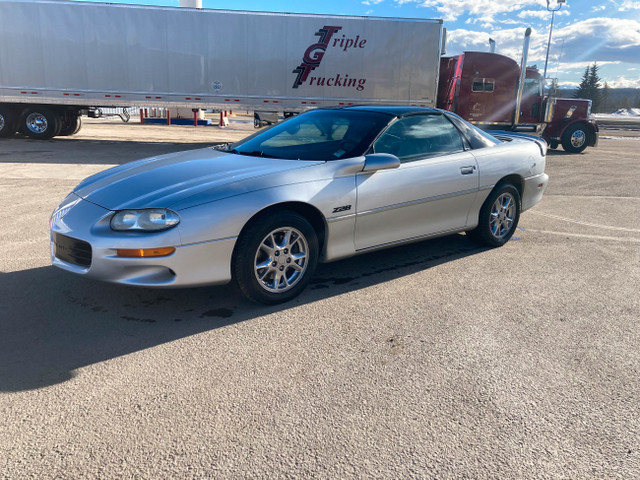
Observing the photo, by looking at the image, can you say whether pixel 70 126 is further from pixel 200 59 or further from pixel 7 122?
pixel 200 59

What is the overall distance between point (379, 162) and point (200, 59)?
1252 centimetres

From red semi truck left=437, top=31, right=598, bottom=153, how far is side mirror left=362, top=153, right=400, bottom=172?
40.3ft

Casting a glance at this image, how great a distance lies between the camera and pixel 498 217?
16.8ft

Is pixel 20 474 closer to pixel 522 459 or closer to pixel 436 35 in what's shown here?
pixel 522 459

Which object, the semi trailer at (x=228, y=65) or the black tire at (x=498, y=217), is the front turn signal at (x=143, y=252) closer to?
the black tire at (x=498, y=217)

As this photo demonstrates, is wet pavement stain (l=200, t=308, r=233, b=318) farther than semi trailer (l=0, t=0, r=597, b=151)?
No

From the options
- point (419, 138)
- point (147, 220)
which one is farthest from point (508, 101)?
point (147, 220)

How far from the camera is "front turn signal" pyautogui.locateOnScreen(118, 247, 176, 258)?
123 inches

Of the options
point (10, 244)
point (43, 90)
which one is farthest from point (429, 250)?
point (43, 90)

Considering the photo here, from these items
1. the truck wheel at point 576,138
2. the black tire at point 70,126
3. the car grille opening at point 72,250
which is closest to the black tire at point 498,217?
the car grille opening at point 72,250

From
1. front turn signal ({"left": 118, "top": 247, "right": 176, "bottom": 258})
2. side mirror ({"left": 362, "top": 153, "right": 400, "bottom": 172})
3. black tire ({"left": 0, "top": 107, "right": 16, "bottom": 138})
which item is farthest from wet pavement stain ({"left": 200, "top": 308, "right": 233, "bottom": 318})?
black tire ({"left": 0, "top": 107, "right": 16, "bottom": 138})

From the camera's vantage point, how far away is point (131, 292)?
382 centimetres

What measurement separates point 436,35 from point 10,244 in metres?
13.5

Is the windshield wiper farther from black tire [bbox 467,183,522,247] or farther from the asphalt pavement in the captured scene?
black tire [bbox 467,183,522,247]
